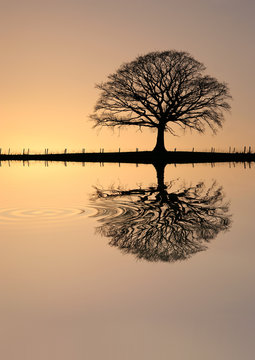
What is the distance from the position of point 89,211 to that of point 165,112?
41.5 metres

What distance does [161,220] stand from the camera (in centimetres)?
1411

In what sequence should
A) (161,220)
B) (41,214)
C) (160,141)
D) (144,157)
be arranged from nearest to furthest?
(161,220) → (41,214) → (144,157) → (160,141)

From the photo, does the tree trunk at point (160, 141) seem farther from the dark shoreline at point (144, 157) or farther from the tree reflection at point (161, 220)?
the tree reflection at point (161, 220)

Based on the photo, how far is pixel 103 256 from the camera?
9961 millimetres

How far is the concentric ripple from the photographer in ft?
47.3

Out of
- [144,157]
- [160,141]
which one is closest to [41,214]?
[144,157]

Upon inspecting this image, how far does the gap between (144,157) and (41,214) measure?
138ft

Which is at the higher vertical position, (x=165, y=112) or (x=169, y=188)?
(x=165, y=112)

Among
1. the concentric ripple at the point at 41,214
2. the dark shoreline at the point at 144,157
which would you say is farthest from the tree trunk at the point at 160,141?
the concentric ripple at the point at 41,214

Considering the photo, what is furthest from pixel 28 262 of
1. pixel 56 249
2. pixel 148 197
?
pixel 148 197

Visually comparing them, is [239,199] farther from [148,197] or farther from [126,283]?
[126,283]

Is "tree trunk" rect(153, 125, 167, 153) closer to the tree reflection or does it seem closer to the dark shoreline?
the dark shoreline

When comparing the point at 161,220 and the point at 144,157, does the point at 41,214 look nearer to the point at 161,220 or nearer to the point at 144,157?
the point at 161,220

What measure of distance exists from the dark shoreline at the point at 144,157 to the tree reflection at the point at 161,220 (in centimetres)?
3342
